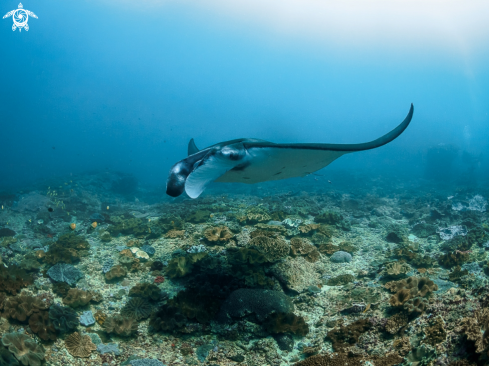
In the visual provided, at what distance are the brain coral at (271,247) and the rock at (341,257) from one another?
1.46 metres

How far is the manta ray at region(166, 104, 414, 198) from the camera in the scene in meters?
3.12

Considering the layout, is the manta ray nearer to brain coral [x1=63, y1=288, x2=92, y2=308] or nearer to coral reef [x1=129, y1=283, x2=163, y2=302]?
coral reef [x1=129, y1=283, x2=163, y2=302]

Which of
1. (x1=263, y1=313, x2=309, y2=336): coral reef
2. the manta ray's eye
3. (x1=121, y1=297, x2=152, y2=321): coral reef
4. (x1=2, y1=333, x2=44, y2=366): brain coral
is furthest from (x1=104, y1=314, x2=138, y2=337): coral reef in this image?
the manta ray's eye

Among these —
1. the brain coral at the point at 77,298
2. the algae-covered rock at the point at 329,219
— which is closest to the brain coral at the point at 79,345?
the brain coral at the point at 77,298

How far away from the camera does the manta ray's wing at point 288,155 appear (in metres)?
3.79

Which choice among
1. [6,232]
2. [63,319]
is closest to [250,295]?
[63,319]

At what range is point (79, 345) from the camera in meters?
4.00

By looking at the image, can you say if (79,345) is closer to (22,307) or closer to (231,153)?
(22,307)

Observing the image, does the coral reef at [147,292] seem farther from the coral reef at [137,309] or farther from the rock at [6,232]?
the rock at [6,232]

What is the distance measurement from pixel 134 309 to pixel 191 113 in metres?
161

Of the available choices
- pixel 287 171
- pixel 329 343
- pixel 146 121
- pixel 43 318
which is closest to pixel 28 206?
pixel 43 318

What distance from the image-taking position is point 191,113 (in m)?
155

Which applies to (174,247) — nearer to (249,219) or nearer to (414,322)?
(249,219)

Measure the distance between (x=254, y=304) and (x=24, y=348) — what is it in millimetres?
3655
